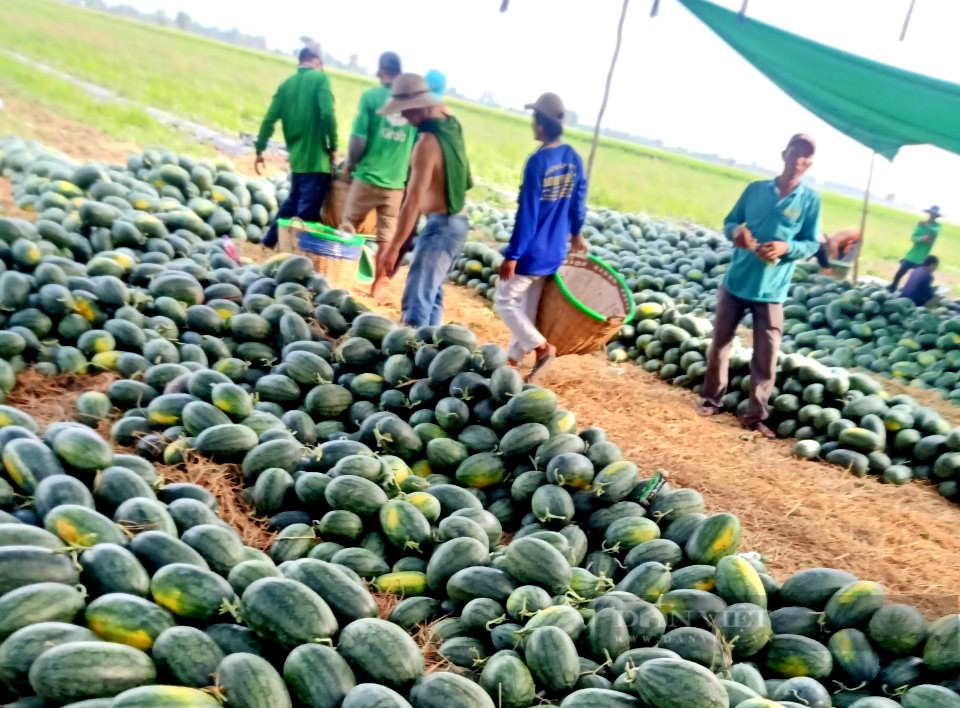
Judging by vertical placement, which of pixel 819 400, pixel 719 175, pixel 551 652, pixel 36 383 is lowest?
pixel 36 383

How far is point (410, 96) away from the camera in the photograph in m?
5.21

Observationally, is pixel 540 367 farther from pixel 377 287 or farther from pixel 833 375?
pixel 833 375

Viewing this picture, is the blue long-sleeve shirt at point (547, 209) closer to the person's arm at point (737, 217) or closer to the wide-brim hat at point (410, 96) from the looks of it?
the wide-brim hat at point (410, 96)

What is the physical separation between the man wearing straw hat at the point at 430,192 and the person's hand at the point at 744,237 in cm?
219

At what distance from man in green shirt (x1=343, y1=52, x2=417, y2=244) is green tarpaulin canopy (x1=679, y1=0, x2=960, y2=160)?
10.9ft

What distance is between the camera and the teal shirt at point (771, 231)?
17.6 feet

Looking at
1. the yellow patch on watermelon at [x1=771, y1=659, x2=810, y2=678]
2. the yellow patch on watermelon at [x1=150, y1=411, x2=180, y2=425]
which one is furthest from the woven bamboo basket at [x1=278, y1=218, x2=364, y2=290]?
the yellow patch on watermelon at [x1=771, y1=659, x2=810, y2=678]

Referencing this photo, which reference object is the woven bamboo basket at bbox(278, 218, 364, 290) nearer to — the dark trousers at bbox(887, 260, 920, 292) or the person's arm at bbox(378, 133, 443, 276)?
the person's arm at bbox(378, 133, 443, 276)

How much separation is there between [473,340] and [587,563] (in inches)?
59.5

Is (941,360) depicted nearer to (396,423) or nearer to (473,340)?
(473,340)

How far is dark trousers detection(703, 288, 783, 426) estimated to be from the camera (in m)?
5.66

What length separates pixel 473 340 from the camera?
3939 millimetres

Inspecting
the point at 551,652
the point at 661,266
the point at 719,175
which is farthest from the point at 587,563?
the point at 719,175

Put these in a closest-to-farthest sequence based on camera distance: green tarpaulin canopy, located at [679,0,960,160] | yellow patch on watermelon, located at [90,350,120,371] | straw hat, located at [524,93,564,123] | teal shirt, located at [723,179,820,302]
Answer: yellow patch on watermelon, located at [90,350,120,371]
straw hat, located at [524,93,564,123]
teal shirt, located at [723,179,820,302]
green tarpaulin canopy, located at [679,0,960,160]
